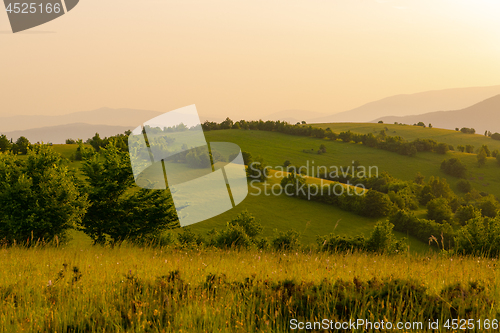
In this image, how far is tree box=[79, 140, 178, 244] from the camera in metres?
31.3

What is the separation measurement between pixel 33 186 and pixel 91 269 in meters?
24.9

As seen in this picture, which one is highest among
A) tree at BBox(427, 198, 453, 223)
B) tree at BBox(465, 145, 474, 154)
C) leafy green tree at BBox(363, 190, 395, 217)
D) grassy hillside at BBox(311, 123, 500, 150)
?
grassy hillside at BBox(311, 123, 500, 150)

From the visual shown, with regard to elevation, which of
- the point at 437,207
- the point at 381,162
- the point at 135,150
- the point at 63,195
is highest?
the point at 135,150

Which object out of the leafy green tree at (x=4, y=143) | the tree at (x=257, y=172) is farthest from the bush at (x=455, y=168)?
the leafy green tree at (x=4, y=143)

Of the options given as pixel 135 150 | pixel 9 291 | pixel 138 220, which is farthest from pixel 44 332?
pixel 138 220

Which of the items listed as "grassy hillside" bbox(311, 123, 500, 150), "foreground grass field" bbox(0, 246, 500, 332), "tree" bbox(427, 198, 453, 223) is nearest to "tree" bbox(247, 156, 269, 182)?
"tree" bbox(427, 198, 453, 223)

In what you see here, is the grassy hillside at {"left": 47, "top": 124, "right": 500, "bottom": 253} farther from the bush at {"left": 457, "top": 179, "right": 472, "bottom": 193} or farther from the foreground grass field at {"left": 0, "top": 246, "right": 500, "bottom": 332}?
the foreground grass field at {"left": 0, "top": 246, "right": 500, "bottom": 332}

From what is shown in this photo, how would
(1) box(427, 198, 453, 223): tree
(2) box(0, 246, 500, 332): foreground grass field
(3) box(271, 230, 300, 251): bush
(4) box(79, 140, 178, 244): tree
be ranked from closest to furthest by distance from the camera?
1. (2) box(0, 246, 500, 332): foreground grass field
2. (3) box(271, 230, 300, 251): bush
3. (4) box(79, 140, 178, 244): tree
4. (1) box(427, 198, 453, 223): tree

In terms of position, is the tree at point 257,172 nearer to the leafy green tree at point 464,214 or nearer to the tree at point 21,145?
the leafy green tree at point 464,214

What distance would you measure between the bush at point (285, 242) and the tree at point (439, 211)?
2443 inches

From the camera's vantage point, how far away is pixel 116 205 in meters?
32.2

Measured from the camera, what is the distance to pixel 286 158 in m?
134

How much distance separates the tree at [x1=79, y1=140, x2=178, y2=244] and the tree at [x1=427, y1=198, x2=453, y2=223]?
8221 cm

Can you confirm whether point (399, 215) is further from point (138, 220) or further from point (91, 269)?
point (91, 269)
